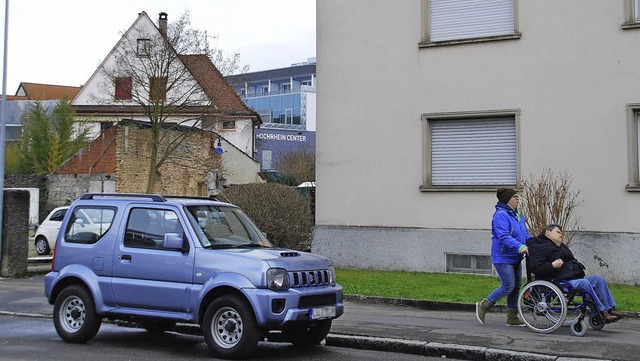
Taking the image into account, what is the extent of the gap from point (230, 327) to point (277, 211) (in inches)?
442

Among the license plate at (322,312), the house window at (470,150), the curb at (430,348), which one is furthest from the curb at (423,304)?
the house window at (470,150)

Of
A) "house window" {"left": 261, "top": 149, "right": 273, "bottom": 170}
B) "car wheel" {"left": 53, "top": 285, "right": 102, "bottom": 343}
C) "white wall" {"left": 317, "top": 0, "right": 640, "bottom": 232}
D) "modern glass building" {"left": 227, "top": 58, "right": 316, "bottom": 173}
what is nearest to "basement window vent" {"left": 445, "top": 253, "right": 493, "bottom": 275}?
"white wall" {"left": 317, "top": 0, "right": 640, "bottom": 232}

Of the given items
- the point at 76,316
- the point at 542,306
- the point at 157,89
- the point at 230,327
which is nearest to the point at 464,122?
the point at 542,306

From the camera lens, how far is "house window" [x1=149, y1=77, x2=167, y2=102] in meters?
31.8

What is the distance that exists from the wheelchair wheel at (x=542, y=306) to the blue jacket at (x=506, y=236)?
526mm

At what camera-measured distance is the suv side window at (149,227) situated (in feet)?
31.4

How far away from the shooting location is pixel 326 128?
18484 mm

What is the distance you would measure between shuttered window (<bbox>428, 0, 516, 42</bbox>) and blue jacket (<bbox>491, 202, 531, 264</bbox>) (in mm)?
7040

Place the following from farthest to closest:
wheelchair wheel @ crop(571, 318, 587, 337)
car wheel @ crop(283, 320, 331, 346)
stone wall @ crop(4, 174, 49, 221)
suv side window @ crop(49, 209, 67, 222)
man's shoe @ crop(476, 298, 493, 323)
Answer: stone wall @ crop(4, 174, 49, 221)
suv side window @ crop(49, 209, 67, 222)
man's shoe @ crop(476, 298, 493, 323)
wheelchair wheel @ crop(571, 318, 587, 337)
car wheel @ crop(283, 320, 331, 346)

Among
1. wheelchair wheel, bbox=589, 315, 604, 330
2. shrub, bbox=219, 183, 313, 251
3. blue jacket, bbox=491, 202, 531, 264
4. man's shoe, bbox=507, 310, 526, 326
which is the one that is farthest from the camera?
shrub, bbox=219, 183, 313, 251

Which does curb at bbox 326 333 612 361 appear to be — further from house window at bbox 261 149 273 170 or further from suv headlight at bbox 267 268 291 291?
house window at bbox 261 149 273 170

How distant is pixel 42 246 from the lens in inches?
988

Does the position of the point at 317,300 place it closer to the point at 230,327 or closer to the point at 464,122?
the point at 230,327

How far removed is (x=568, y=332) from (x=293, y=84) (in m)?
102
